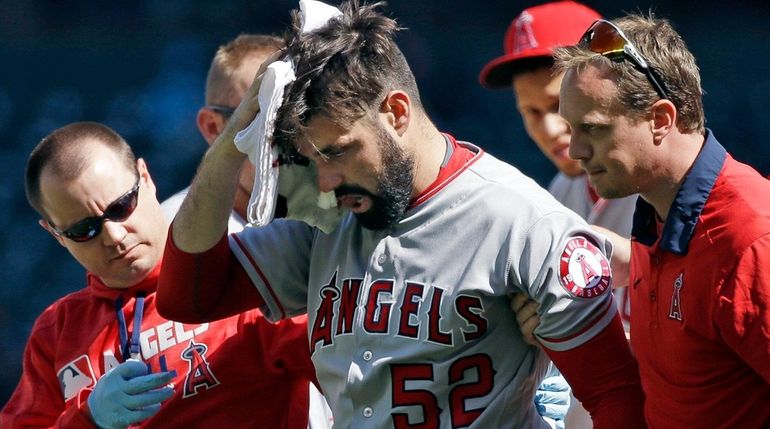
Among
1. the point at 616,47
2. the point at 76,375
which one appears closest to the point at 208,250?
the point at 76,375

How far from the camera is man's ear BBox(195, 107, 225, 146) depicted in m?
3.84

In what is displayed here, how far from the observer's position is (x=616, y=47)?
2303 mm

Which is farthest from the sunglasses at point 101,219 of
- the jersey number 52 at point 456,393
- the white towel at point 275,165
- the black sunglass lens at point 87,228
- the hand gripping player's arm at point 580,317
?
the hand gripping player's arm at point 580,317

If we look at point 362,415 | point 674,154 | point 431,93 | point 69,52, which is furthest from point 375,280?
point 69,52

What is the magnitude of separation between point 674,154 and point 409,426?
73 centimetres

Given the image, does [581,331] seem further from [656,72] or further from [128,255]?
[128,255]

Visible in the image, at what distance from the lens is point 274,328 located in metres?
2.87

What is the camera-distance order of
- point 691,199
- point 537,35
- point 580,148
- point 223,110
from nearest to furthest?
point 691,199, point 580,148, point 537,35, point 223,110

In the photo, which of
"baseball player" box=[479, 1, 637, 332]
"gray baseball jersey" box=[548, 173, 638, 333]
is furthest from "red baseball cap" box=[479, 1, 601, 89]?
"gray baseball jersey" box=[548, 173, 638, 333]

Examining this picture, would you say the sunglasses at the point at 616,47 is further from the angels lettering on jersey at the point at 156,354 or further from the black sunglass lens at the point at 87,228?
the black sunglass lens at the point at 87,228

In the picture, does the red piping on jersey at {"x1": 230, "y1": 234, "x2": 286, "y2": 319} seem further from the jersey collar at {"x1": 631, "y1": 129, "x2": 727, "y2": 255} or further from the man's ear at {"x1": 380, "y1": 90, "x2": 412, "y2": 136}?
the jersey collar at {"x1": 631, "y1": 129, "x2": 727, "y2": 255}

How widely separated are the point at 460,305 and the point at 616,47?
58 centimetres

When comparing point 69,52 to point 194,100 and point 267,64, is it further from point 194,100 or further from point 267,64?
point 267,64

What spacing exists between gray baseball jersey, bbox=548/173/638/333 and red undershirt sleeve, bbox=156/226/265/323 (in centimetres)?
111
